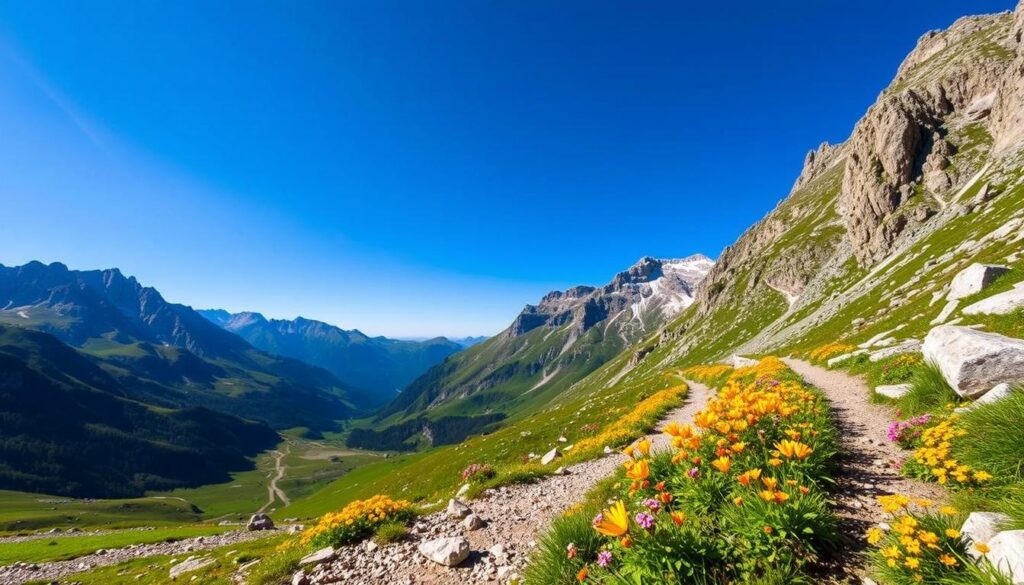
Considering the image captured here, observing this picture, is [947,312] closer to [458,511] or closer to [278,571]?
[458,511]

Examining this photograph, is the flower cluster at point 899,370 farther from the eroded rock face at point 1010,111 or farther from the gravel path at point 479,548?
the eroded rock face at point 1010,111

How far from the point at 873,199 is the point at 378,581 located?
137482mm

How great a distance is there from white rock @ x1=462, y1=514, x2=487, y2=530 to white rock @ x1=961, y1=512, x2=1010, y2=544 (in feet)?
30.6

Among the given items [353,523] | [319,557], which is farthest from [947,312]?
[319,557]

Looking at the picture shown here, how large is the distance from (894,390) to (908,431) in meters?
5.66

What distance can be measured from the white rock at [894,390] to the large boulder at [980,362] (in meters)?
3.32

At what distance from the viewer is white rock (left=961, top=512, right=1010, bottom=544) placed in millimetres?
4492

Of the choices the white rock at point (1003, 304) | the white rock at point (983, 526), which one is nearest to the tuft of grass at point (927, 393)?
the white rock at point (983, 526)

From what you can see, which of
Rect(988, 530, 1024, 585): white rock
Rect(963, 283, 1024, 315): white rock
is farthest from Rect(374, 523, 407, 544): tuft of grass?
Rect(963, 283, 1024, 315): white rock

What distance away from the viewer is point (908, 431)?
31.0 feet

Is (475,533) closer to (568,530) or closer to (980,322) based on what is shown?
(568,530)

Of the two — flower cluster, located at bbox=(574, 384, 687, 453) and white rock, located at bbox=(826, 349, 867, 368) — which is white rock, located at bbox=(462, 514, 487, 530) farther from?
white rock, located at bbox=(826, 349, 867, 368)

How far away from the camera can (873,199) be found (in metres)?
104

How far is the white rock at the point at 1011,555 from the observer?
3848 millimetres
